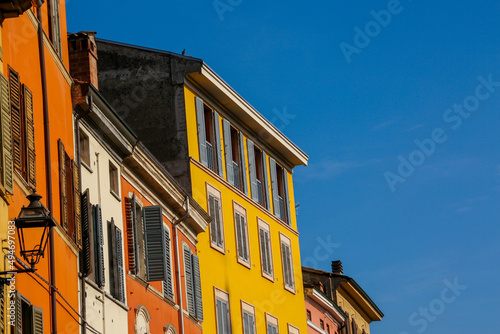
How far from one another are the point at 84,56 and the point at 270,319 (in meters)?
16.5

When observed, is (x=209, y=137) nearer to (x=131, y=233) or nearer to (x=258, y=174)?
(x=258, y=174)

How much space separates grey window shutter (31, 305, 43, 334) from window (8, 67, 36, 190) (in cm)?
Result: 183

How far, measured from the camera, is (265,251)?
3825 centimetres

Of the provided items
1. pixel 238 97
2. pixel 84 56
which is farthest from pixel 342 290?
pixel 84 56

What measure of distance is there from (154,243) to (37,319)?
10.00 meters

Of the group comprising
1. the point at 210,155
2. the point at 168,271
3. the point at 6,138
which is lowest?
the point at 6,138

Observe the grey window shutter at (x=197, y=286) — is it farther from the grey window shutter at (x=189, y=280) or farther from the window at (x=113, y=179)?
the window at (x=113, y=179)

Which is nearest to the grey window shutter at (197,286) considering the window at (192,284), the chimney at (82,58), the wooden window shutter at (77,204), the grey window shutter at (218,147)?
the window at (192,284)

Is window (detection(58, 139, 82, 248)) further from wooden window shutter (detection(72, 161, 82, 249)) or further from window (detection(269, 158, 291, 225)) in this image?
window (detection(269, 158, 291, 225))

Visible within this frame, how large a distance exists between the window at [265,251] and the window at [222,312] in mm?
4084

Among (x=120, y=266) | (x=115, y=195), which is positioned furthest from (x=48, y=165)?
(x=115, y=195)

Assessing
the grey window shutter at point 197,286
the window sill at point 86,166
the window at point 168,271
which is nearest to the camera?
the window sill at point 86,166

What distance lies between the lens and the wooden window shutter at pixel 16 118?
16.0 meters

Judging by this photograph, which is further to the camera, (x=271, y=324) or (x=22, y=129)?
(x=271, y=324)
